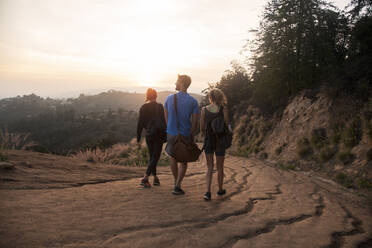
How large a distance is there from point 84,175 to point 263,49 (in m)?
13.0

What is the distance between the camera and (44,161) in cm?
591

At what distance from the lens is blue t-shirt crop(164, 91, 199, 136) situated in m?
4.21

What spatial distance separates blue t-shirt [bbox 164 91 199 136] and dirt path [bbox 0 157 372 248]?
4.10 ft

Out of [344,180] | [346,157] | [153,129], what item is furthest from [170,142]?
[346,157]

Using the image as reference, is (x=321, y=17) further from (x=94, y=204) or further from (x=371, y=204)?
(x=94, y=204)

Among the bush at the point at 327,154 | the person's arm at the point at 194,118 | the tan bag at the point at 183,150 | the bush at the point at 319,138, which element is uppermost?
the person's arm at the point at 194,118

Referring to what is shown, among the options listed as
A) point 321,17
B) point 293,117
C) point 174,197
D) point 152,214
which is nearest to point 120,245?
point 152,214

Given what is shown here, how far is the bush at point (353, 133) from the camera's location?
23.3ft

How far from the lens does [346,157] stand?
6879mm

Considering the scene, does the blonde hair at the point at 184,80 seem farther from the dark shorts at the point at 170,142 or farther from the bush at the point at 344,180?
the bush at the point at 344,180

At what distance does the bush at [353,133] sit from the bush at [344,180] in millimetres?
1433

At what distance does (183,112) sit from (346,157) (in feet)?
18.6

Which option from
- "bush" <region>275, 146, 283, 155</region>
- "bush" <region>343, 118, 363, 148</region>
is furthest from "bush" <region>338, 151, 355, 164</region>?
"bush" <region>275, 146, 283, 155</region>

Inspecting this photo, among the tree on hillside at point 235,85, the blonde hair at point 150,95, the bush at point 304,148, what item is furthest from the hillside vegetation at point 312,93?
the blonde hair at point 150,95
